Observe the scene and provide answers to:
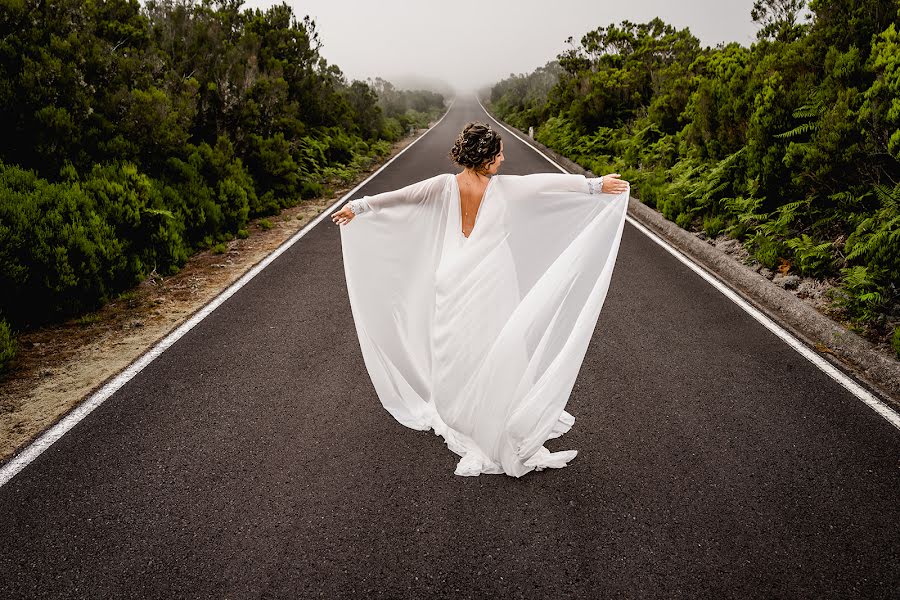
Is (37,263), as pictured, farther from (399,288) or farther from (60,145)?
(399,288)

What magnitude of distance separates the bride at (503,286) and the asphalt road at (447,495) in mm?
342

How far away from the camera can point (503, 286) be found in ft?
11.7

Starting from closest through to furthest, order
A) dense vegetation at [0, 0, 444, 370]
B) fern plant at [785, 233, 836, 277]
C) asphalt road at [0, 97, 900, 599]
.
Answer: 1. asphalt road at [0, 97, 900, 599]
2. dense vegetation at [0, 0, 444, 370]
3. fern plant at [785, 233, 836, 277]

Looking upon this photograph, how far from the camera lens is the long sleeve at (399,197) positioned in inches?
147

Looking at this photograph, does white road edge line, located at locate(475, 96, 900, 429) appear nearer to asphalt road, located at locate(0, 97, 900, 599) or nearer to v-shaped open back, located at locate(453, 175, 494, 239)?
asphalt road, located at locate(0, 97, 900, 599)

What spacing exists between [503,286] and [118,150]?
24.1 ft

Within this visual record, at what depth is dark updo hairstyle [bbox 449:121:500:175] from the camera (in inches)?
130

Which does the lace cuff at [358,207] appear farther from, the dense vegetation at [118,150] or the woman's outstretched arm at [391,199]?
the dense vegetation at [118,150]

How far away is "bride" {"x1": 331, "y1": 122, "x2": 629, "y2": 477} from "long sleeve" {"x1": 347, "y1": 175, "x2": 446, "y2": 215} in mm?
11

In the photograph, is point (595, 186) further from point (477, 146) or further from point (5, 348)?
point (5, 348)

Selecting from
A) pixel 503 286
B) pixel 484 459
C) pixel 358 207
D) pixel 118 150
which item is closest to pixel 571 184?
pixel 503 286

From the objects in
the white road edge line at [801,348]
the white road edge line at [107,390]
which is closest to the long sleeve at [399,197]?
the white road edge line at [107,390]

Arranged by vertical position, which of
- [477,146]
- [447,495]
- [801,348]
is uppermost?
[477,146]

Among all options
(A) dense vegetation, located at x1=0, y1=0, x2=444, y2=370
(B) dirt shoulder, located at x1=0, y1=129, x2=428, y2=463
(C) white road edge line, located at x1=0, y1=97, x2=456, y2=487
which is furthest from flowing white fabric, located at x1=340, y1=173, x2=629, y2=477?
(A) dense vegetation, located at x1=0, y1=0, x2=444, y2=370
